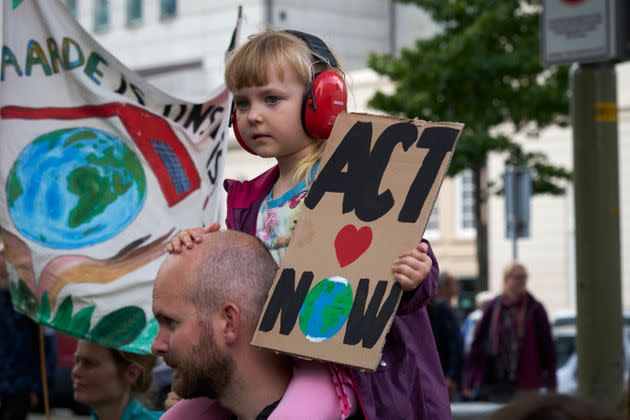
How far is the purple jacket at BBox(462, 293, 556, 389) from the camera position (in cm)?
1125

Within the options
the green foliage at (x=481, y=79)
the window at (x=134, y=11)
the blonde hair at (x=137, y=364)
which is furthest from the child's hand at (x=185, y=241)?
the window at (x=134, y=11)

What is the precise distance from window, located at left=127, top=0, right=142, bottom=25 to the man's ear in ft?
151

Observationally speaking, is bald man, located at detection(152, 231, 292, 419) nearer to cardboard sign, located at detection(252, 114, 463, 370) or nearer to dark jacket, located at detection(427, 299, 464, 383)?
cardboard sign, located at detection(252, 114, 463, 370)

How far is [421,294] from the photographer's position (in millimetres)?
2771

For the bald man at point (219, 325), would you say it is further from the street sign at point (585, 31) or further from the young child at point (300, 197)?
the street sign at point (585, 31)

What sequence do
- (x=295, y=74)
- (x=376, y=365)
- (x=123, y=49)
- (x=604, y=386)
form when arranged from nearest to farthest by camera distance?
1. (x=376, y=365)
2. (x=295, y=74)
3. (x=604, y=386)
4. (x=123, y=49)

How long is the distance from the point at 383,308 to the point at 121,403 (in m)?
2.35

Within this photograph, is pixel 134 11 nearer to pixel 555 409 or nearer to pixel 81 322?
pixel 81 322

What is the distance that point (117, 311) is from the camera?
4.71m

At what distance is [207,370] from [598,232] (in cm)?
461

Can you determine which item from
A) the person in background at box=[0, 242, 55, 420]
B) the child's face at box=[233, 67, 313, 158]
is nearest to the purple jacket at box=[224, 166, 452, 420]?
the child's face at box=[233, 67, 313, 158]

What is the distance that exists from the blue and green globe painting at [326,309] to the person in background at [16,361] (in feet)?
23.8

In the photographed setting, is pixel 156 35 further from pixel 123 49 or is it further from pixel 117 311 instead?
pixel 117 311

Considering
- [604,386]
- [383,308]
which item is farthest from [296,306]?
[604,386]
